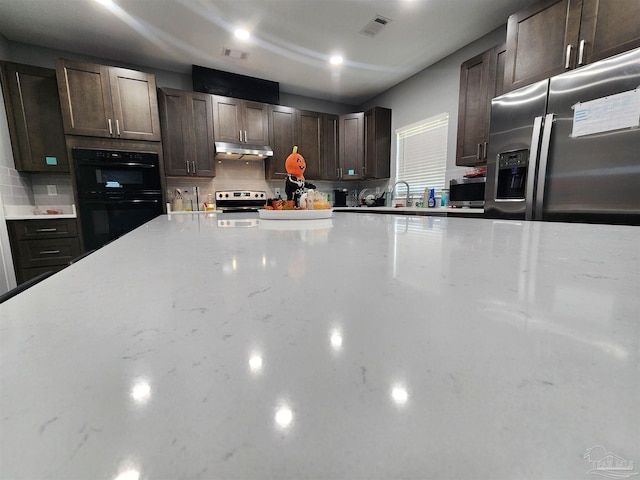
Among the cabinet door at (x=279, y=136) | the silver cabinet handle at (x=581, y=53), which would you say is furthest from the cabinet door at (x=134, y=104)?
the silver cabinet handle at (x=581, y=53)

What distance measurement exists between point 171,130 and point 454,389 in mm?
3537

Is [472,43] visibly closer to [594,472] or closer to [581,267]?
[581,267]

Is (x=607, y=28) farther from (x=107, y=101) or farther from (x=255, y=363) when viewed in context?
(x=107, y=101)

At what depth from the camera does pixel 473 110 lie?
94.7 inches

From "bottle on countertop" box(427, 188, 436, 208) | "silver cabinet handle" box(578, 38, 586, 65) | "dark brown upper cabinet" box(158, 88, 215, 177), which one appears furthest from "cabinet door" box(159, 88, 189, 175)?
"silver cabinet handle" box(578, 38, 586, 65)

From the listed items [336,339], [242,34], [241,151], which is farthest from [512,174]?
[241,151]

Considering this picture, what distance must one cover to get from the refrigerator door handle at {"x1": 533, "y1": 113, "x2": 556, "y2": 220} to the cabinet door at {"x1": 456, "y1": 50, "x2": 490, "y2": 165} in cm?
61

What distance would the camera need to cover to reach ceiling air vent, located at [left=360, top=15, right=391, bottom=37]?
2.26 m

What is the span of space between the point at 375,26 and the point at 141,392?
2995mm

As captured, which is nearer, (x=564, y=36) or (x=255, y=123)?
(x=564, y=36)

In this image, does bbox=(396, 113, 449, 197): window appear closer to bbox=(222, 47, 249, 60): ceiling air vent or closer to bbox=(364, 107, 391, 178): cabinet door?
bbox=(364, 107, 391, 178): cabinet door

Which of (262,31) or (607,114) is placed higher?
(262,31)

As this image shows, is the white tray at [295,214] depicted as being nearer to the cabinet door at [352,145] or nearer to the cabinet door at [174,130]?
the cabinet door at [174,130]

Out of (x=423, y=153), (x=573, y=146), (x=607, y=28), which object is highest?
(x=607, y=28)
